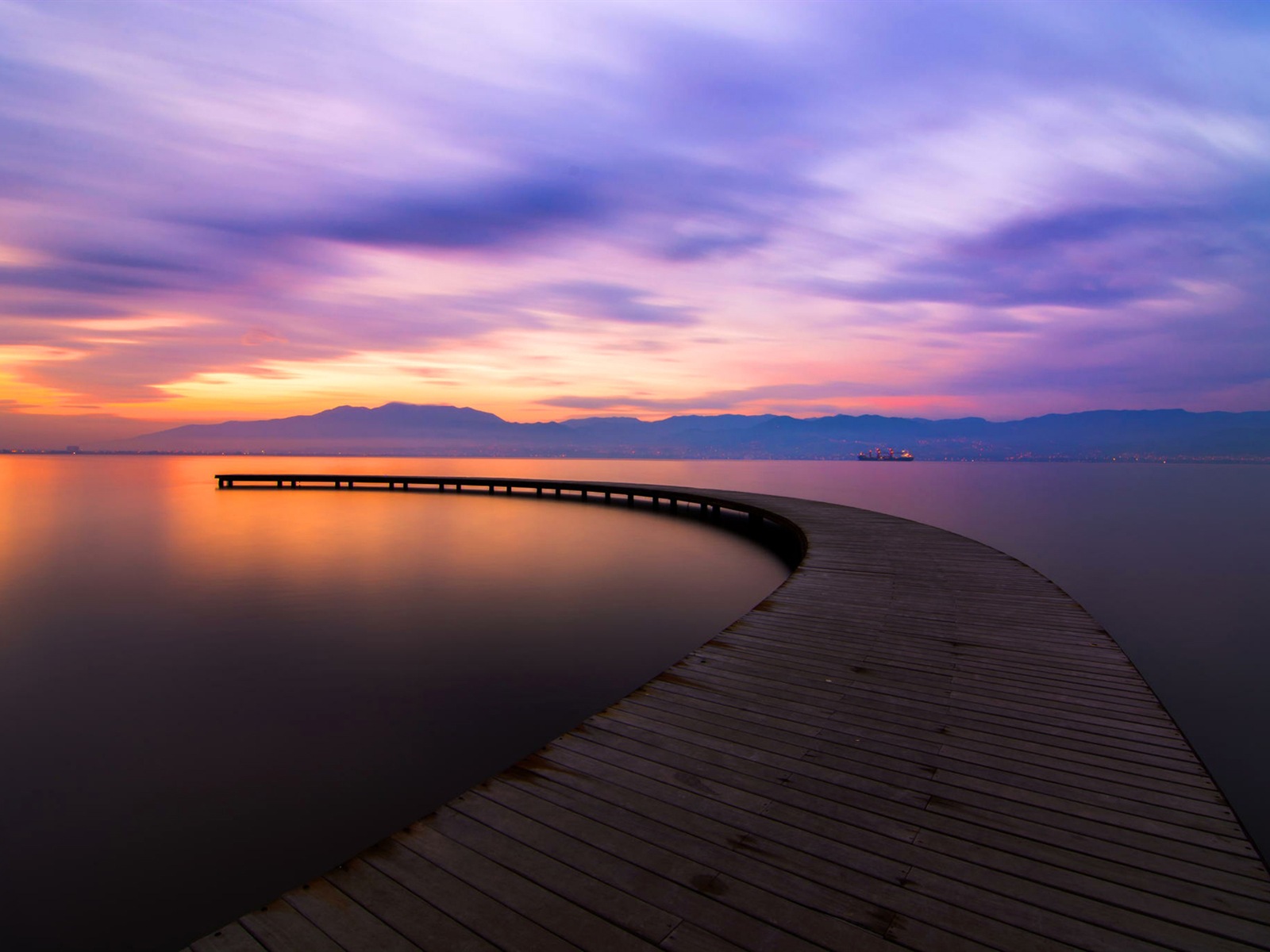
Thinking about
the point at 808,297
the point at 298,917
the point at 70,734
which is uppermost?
the point at 808,297

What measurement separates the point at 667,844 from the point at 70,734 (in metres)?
6.80

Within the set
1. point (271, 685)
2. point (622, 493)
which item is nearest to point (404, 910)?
point (271, 685)

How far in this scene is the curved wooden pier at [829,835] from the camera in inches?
86.4

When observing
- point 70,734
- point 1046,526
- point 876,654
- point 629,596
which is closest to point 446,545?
point 629,596

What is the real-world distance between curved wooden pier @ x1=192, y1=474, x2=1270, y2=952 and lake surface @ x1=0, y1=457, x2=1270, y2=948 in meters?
2.23

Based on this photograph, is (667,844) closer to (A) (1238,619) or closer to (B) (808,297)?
(A) (1238,619)

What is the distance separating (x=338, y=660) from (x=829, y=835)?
24.7 feet

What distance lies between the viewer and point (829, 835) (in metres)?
2.73

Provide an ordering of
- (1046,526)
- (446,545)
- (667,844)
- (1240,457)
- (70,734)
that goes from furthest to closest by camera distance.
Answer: (1240,457)
(1046,526)
(446,545)
(70,734)
(667,844)

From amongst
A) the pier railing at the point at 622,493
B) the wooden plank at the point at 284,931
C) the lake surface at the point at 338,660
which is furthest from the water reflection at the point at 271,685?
the wooden plank at the point at 284,931

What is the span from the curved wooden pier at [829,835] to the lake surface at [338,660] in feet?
7.32

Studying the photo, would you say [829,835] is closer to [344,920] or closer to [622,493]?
[344,920]

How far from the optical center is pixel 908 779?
3211 millimetres

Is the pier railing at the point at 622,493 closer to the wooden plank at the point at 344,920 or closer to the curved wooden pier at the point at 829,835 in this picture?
the curved wooden pier at the point at 829,835
